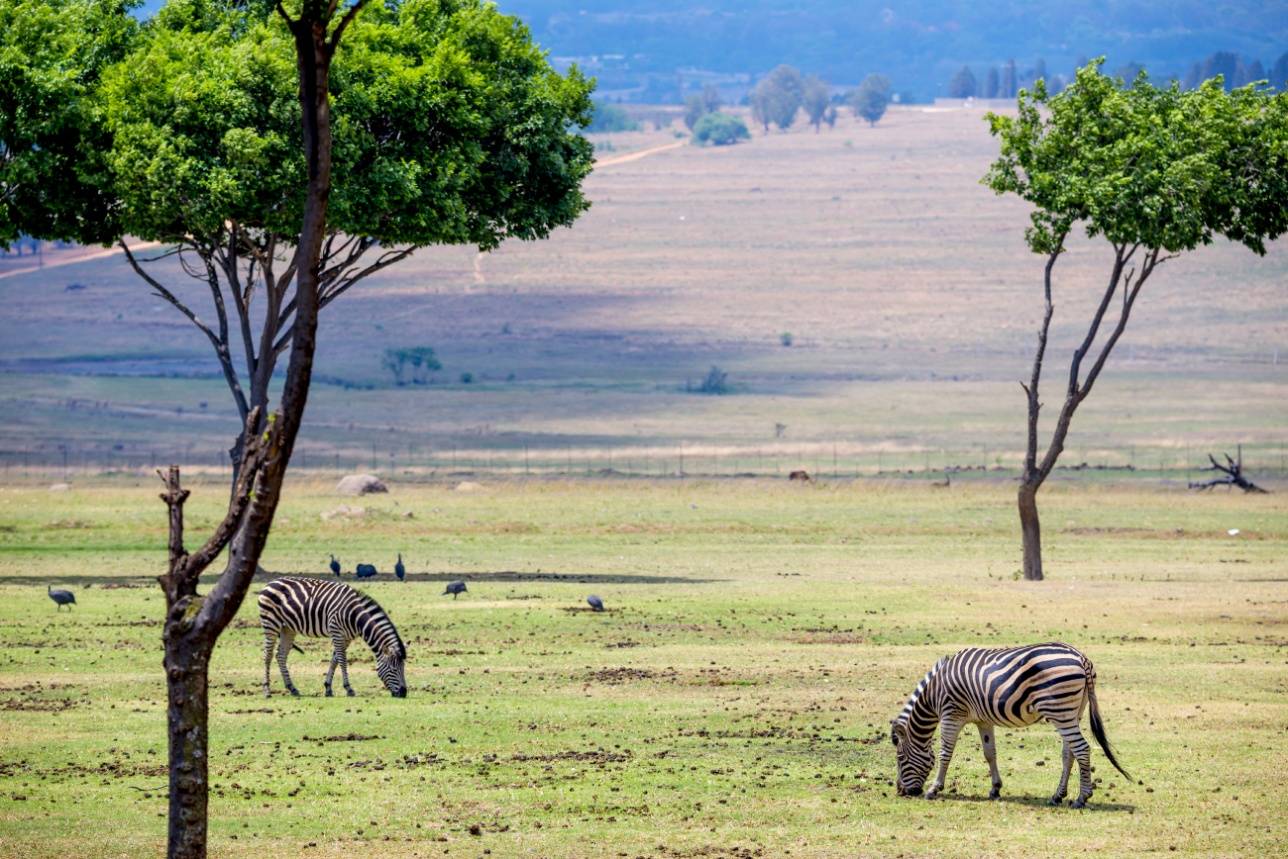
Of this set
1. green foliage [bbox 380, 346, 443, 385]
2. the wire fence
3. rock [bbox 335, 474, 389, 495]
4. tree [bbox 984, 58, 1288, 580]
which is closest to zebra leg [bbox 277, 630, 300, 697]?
tree [bbox 984, 58, 1288, 580]

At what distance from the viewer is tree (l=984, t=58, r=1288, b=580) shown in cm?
4050

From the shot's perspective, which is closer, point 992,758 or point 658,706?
point 992,758

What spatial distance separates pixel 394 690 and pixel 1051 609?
53.2 ft

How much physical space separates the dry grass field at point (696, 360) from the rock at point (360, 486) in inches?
835

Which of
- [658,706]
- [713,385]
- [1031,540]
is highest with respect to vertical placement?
[658,706]

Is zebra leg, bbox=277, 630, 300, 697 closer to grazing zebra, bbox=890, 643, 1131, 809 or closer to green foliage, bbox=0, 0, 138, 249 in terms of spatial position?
grazing zebra, bbox=890, 643, 1131, 809

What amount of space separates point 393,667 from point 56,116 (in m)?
19.4

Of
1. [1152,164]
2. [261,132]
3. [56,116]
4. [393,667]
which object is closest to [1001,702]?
[393,667]

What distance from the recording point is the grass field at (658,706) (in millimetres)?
18125

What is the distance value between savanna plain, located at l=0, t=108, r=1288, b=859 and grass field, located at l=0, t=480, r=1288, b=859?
90mm

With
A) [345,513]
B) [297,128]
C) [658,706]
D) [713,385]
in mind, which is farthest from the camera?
[713,385]

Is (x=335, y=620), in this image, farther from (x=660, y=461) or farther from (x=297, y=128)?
(x=660, y=461)

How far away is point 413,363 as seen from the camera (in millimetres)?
143750

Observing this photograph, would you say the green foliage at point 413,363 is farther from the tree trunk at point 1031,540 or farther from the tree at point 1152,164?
the tree at point 1152,164
